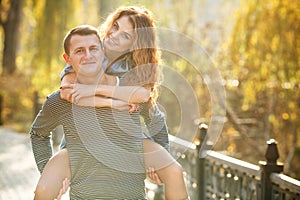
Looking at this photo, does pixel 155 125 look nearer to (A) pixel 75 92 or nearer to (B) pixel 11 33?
(A) pixel 75 92

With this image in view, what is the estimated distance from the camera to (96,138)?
268 cm

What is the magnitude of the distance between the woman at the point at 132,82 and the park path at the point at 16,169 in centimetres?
527

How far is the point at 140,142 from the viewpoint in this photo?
2760mm

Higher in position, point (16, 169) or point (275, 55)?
point (275, 55)

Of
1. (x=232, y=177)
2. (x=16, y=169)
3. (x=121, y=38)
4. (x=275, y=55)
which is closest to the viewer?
(x=121, y=38)

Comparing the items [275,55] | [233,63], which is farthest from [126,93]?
[233,63]

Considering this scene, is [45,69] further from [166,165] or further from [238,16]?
[166,165]

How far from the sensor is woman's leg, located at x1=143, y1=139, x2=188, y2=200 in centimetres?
278

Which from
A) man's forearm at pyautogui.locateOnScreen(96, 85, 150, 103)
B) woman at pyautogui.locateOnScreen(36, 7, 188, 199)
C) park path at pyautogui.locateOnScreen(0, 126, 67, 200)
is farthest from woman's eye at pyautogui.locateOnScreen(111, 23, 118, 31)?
park path at pyautogui.locateOnScreen(0, 126, 67, 200)

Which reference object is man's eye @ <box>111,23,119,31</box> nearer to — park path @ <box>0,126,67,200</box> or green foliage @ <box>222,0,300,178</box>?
park path @ <box>0,126,67,200</box>

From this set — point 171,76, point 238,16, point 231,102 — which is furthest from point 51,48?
point 238,16

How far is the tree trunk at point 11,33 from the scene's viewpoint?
23.0 metres

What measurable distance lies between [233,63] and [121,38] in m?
9.03

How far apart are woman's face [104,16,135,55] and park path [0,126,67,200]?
5.26m
